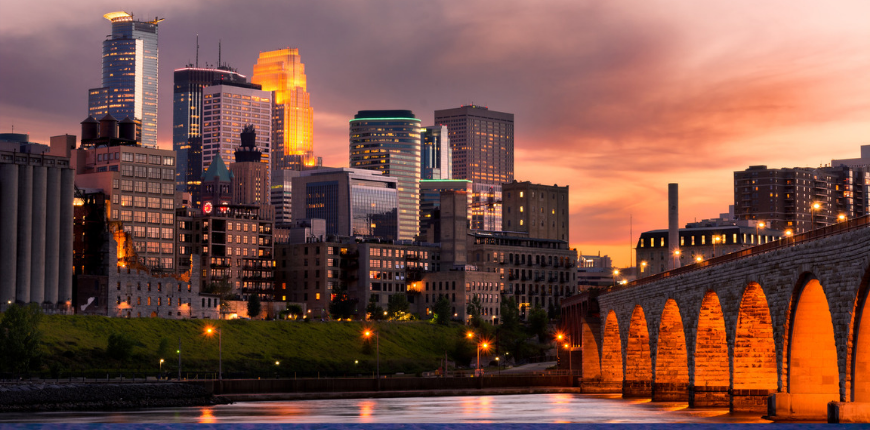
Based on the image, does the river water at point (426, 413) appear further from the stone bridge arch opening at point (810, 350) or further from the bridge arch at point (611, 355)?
the bridge arch at point (611, 355)

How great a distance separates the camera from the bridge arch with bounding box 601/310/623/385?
508 ft

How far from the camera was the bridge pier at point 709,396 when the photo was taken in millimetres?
103625

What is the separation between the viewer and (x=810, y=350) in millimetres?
77312

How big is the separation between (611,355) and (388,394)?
1264 inches

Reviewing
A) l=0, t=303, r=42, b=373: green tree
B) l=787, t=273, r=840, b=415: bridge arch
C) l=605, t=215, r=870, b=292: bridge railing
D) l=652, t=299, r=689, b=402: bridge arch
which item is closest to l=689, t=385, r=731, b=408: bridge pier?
l=605, t=215, r=870, b=292: bridge railing

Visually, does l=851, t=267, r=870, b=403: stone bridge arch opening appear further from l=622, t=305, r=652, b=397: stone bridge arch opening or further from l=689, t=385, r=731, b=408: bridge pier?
l=622, t=305, r=652, b=397: stone bridge arch opening

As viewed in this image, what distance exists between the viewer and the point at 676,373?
121750 millimetres

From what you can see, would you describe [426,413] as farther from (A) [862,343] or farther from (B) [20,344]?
(B) [20,344]

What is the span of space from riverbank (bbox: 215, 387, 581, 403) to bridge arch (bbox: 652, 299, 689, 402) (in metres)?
32.9

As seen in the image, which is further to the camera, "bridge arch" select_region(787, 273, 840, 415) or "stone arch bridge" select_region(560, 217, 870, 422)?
"bridge arch" select_region(787, 273, 840, 415)

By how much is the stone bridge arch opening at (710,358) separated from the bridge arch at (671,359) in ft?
36.6

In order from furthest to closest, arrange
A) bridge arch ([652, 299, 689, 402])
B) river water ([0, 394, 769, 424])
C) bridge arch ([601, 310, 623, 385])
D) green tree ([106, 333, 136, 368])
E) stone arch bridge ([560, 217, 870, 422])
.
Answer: green tree ([106, 333, 136, 368]) → bridge arch ([601, 310, 623, 385]) → bridge arch ([652, 299, 689, 402]) → river water ([0, 394, 769, 424]) → stone arch bridge ([560, 217, 870, 422])

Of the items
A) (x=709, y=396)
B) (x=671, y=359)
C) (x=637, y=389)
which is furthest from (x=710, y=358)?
(x=637, y=389)

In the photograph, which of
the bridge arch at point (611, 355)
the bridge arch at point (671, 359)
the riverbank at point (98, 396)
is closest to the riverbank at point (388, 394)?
the riverbank at point (98, 396)
